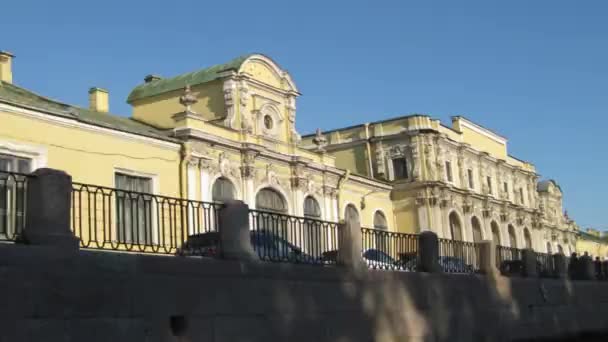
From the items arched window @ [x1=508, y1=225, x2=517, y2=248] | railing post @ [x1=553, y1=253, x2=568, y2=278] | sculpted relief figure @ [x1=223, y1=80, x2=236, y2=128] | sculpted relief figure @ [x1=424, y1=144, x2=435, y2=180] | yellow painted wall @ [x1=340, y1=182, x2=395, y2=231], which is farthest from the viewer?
arched window @ [x1=508, y1=225, x2=517, y2=248]

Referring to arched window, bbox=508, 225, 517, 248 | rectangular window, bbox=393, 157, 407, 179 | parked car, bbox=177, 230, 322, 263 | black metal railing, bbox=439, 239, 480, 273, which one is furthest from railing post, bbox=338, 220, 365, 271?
arched window, bbox=508, 225, 517, 248

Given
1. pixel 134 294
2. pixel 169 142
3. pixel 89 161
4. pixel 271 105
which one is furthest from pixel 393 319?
pixel 271 105

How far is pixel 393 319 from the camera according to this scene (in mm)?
14469

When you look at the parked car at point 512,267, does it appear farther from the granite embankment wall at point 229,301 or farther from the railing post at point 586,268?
the railing post at point 586,268

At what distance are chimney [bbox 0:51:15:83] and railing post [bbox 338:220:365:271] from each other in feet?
57.4

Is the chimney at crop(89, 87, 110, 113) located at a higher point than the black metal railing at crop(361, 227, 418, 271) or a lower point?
higher

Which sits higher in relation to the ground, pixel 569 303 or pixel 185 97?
pixel 185 97

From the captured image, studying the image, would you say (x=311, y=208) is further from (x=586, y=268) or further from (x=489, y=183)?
(x=489, y=183)

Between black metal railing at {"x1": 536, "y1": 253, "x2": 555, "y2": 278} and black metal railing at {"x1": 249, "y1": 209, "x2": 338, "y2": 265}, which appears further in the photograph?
black metal railing at {"x1": 536, "y1": 253, "x2": 555, "y2": 278}

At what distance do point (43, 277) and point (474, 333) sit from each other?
33.6 ft

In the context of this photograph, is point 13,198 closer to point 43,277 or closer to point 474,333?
point 43,277

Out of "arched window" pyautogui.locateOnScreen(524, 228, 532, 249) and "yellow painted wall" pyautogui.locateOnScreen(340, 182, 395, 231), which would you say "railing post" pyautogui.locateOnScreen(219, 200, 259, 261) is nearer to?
"yellow painted wall" pyautogui.locateOnScreen(340, 182, 395, 231)

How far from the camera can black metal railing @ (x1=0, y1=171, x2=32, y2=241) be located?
9438 mm

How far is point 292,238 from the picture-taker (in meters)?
14.0
